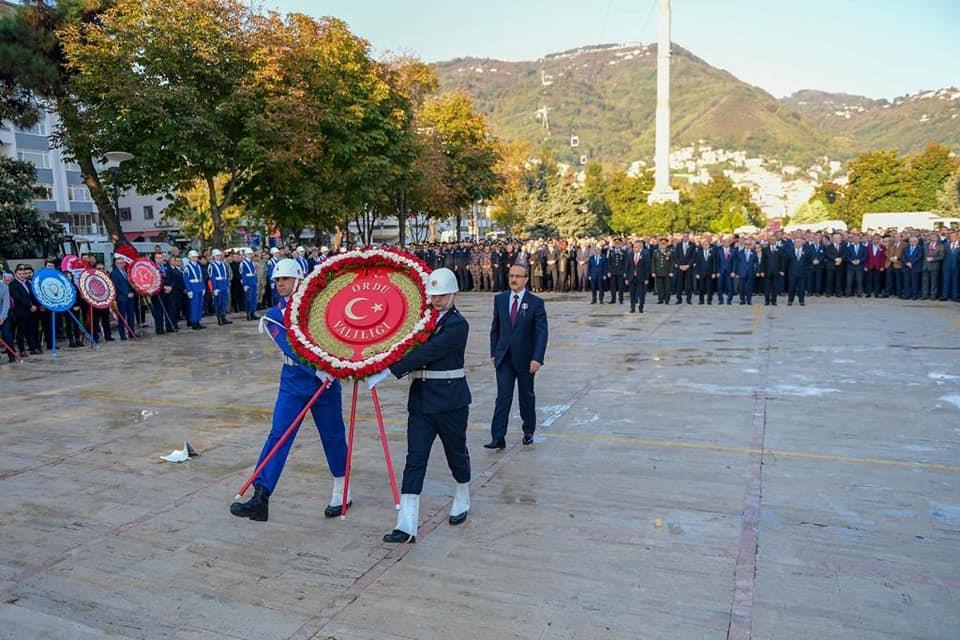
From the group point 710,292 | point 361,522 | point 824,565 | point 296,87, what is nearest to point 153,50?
point 296,87

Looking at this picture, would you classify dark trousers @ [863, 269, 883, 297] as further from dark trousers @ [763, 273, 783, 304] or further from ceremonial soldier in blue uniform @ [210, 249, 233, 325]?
ceremonial soldier in blue uniform @ [210, 249, 233, 325]

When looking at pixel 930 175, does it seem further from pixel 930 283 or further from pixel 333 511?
pixel 333 511

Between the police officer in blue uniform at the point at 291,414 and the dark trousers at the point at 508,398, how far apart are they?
206cm

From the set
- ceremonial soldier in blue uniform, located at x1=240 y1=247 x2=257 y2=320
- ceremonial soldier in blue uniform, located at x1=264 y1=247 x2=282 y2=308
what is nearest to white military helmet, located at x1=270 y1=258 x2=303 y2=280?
ceremonial soldier in blue uniform, located at x1=240 y1=247 x2=257 y2=320

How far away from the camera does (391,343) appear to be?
560cm

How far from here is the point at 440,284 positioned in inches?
220

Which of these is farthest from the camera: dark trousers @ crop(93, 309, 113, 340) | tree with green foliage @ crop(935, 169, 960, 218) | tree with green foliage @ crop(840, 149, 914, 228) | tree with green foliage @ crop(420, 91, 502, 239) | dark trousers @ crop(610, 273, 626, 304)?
tree with green foliage @ crop(840, 149, 914, 228)

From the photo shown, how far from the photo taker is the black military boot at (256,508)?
19.5ft

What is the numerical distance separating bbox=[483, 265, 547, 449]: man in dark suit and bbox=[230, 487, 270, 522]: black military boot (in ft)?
8.36

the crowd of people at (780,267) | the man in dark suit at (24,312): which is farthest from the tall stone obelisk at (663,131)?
the man in dark suit at (24,312)

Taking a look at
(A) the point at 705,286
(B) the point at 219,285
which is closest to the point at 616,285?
(A) the point at 705,286

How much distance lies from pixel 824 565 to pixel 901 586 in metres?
0.44

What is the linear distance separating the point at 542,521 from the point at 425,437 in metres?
1.12

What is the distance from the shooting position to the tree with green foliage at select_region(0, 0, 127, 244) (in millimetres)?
22109
